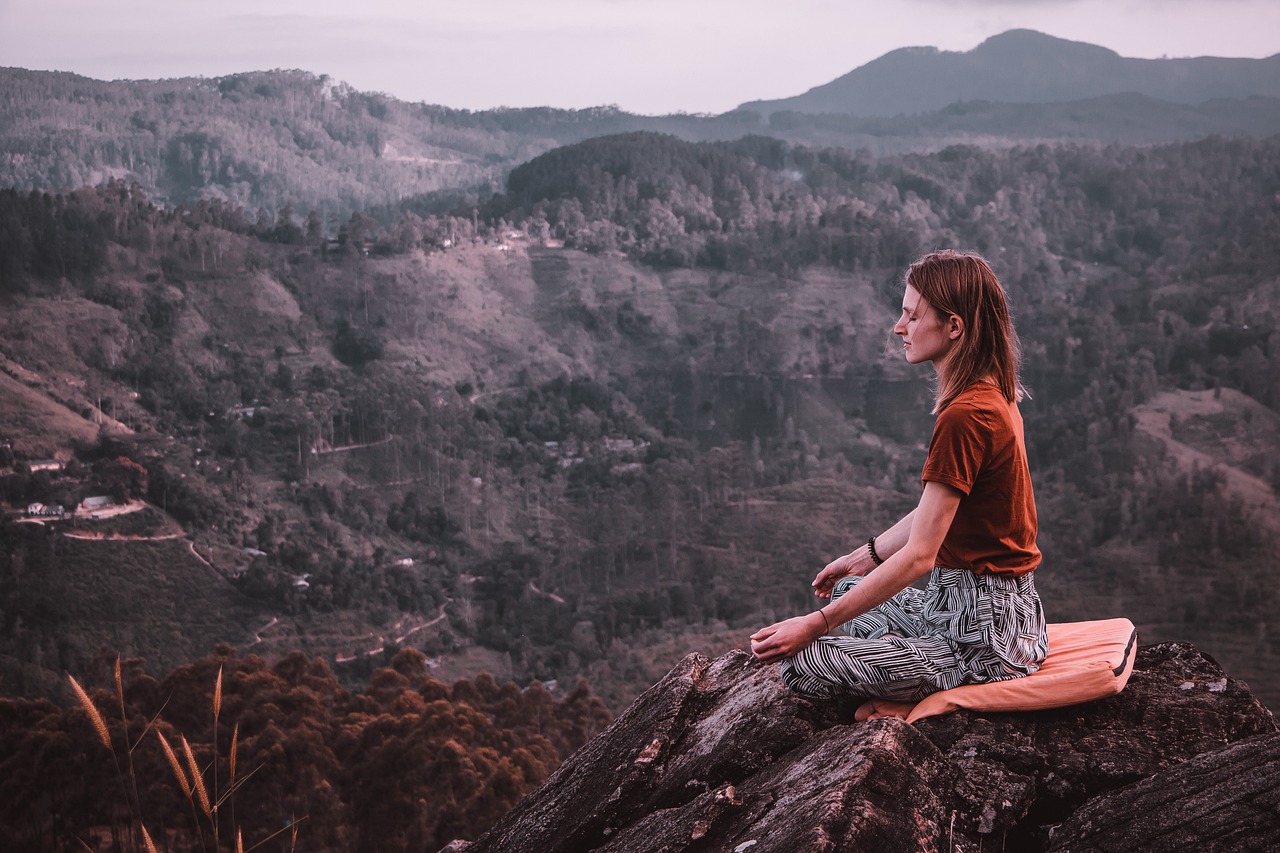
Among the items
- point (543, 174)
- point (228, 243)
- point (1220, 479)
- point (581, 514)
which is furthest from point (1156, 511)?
point (543, 174)

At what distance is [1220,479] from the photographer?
33406mm

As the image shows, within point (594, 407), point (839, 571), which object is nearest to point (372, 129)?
point (594, 407)

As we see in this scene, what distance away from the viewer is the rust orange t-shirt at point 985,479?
305cm

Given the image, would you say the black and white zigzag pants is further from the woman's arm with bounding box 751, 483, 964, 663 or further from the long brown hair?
the long brown hair

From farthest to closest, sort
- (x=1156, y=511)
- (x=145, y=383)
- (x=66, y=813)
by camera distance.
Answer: (x=145, y=383), (x=1156, y=511), (x=66, y=813)

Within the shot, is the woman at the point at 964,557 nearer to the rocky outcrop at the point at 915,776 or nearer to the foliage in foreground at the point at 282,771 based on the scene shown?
the rocky outcrop at the point at 915,776

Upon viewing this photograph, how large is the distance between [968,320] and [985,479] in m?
0.46

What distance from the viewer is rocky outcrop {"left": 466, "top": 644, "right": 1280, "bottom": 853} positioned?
2.77 metres

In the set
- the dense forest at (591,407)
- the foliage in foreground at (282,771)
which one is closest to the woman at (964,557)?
the foliage in foreground at (282,771)

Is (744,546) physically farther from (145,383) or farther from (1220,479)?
(145,383)

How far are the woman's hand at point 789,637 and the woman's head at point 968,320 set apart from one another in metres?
0.73

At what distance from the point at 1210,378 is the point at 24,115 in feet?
167

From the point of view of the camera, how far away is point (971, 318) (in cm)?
322

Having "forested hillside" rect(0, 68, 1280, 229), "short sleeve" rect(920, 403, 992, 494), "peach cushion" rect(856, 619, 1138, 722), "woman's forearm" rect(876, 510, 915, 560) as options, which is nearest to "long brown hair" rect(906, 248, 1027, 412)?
"short sleeve" rect(920, 403, 992, 494)
